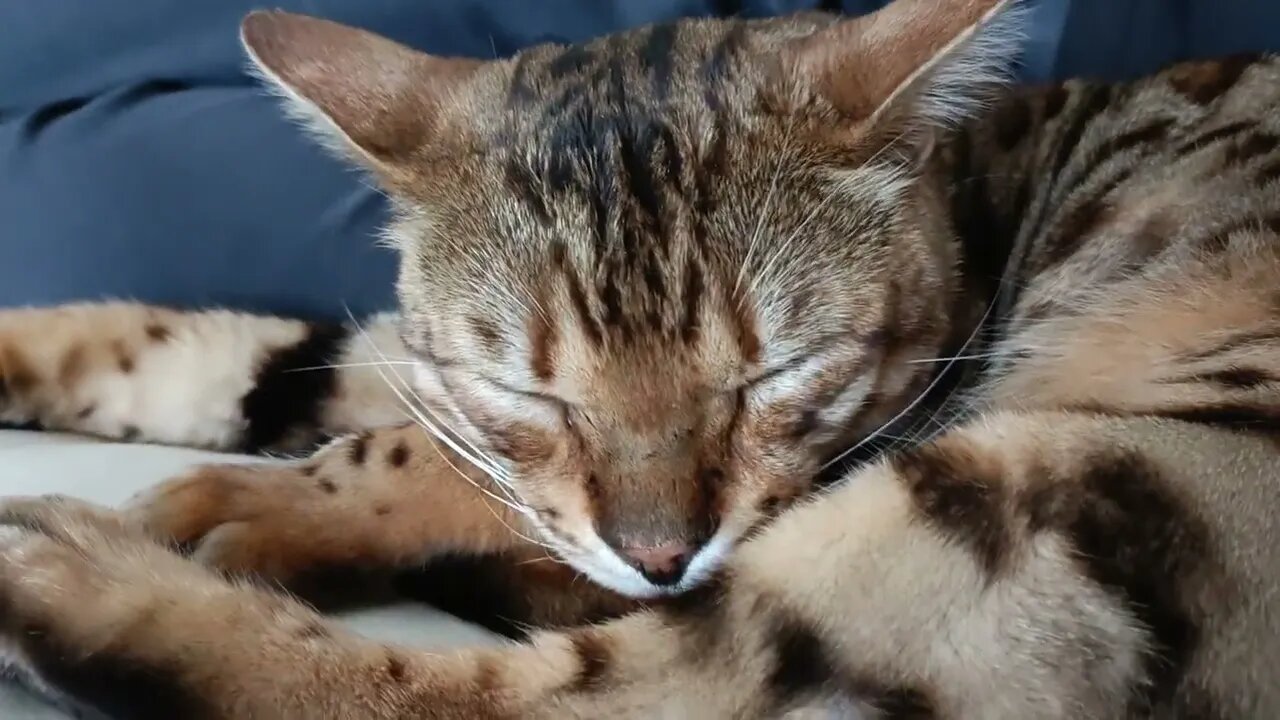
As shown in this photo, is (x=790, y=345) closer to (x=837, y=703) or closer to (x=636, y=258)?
(x=636, y=258)

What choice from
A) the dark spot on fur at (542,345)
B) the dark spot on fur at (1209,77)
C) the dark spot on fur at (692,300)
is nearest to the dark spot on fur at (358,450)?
the dark spot on fur at (542,345)

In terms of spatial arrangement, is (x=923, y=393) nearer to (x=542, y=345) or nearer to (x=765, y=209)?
(x=765, y=209)

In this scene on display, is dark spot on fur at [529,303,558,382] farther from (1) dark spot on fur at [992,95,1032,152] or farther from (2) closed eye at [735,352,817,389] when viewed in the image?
(1) dark spot on fur at [992,95,1032,152]

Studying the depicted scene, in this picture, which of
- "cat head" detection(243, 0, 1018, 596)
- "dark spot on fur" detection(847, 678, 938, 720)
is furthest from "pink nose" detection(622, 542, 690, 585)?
"dark spot on fur" detection(847, 678, 938, 720)

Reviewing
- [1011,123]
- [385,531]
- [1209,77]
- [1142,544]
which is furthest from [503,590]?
[1209,77]

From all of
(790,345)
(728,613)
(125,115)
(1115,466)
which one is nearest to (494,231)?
(790,345)

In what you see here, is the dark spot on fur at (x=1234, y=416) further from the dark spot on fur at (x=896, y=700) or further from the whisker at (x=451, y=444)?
the whisker at (x=451, y=444)

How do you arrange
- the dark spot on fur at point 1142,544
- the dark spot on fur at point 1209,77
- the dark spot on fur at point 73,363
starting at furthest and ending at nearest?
the dark spot on fur at point 73,363, the dark spot on fur at point 1209,77, the dark spot on fur at point 1142,544
